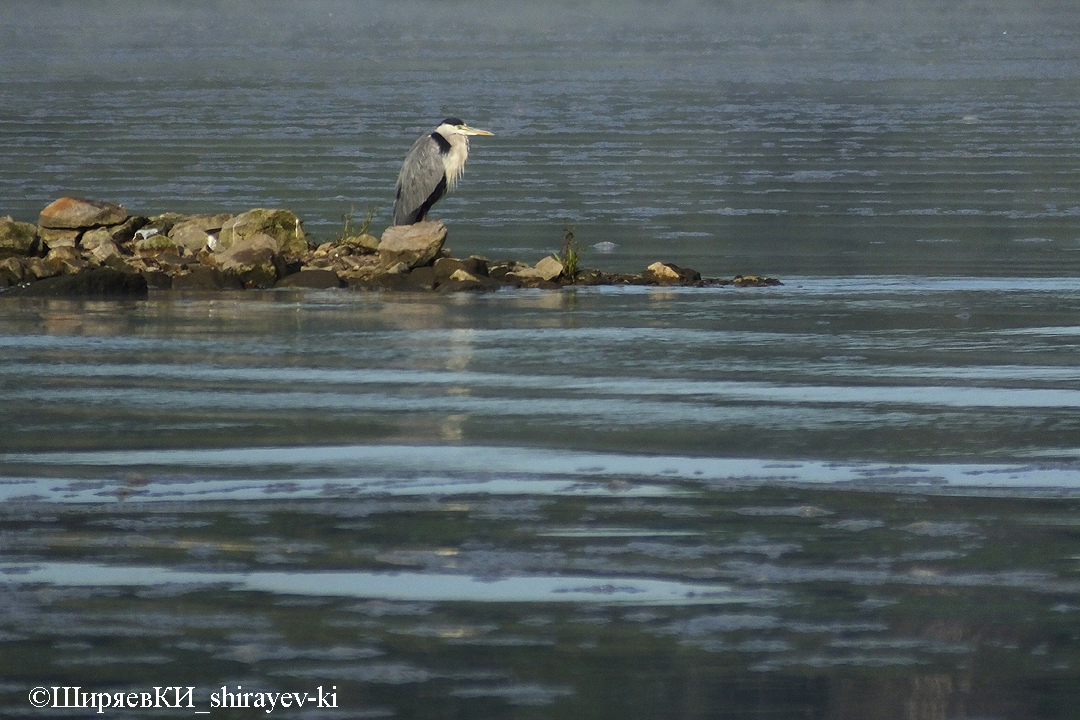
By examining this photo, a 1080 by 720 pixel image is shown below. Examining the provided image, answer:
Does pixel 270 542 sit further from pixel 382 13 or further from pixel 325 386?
pixel 382 13

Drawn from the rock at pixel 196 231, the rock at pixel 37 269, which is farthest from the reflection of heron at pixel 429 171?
the rock at pixel 37 269

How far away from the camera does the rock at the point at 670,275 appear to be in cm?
1898

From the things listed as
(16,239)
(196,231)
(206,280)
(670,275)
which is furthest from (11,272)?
(670,275)

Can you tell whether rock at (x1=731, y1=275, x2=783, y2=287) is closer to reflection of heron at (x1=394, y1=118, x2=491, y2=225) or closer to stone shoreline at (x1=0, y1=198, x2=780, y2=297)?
stone shoreline at (x1=0, y1=198, x2=780, y2=297)

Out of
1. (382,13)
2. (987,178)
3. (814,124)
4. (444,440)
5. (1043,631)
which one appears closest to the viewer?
(1043,631)

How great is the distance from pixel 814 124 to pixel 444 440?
3217 centimetres

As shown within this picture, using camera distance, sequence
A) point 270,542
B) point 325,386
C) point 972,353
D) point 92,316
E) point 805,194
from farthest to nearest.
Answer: point 805,194
point 92,316
point 972,353
point 325,386
point 270,542

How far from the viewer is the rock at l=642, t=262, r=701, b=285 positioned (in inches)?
747

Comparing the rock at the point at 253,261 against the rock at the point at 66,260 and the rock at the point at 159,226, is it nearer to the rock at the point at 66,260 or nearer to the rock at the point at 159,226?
the rock at the point at 66,260

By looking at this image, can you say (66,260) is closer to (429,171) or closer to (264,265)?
(264,265)

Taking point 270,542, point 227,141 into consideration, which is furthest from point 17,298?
point 227,141

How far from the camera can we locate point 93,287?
18.1m

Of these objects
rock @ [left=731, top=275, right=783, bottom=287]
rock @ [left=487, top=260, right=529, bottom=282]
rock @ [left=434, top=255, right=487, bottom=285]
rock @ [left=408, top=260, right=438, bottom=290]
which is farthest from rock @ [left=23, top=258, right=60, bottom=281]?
rock @ [left=731, top=275, right=783, bottom=287]

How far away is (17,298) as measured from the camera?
703 inches
